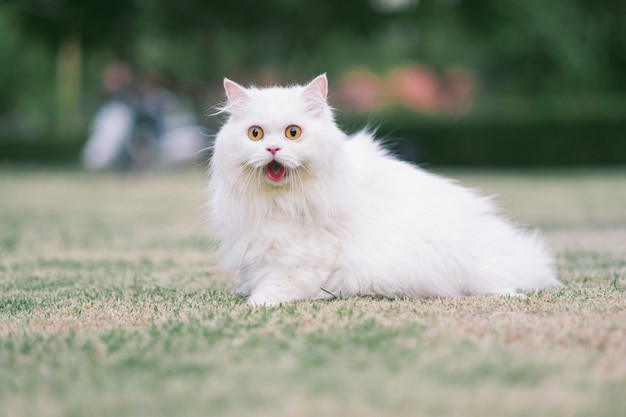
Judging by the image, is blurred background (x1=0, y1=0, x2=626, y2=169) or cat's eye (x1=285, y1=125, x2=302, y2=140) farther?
blurred background (x1=0, y1=0, x2=626, y2=169)

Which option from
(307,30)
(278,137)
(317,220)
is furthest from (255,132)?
(307,30)

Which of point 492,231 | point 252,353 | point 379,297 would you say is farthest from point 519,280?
point 252,353

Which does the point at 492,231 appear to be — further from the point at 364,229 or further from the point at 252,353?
the point at 252,353

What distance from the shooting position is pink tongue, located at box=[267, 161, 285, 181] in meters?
3.52

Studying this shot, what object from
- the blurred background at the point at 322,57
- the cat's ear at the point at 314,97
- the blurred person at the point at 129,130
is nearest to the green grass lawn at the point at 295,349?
the cat's ear at the point at 314,97

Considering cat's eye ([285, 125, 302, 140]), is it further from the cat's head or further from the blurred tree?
the blurred tree

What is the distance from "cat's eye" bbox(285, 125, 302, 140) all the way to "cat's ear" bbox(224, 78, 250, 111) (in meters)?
0.27

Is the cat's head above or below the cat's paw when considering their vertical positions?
above

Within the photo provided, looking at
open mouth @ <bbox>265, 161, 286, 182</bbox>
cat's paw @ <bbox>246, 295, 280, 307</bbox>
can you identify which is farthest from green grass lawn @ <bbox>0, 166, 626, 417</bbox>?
open mouth @ <bbox>265, 161, 286, 182</bbox>

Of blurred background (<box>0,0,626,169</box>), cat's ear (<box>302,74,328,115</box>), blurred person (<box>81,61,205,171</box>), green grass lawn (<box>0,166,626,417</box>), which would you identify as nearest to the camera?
green grass lawn (<box>0,166,626,417</box>)

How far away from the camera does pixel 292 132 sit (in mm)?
3510

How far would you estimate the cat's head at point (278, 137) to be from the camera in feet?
11.3

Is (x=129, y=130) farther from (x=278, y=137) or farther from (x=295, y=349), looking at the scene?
(x=295, y=349)

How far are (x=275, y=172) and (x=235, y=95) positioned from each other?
1.44ft
